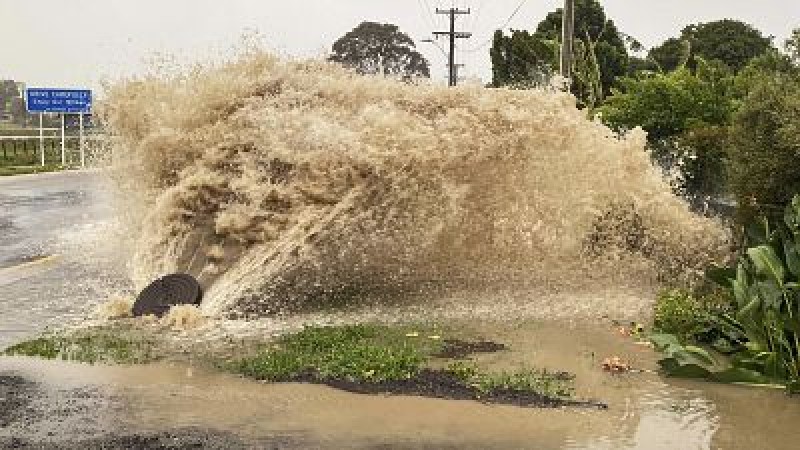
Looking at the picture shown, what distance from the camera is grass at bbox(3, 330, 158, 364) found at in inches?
366

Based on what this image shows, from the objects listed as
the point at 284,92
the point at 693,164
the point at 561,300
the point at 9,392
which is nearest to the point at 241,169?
the point at 284,92

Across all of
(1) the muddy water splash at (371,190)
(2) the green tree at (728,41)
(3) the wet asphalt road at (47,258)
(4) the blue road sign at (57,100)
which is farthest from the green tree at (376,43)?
(1) the muddy water splash at (371,190)

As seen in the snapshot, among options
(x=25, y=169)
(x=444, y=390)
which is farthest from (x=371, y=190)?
(x=25, y=169)

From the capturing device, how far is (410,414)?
7.67 metres

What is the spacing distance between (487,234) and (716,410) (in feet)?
18.2

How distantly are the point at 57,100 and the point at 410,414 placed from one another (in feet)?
145

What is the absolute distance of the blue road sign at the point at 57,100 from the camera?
47.3 m

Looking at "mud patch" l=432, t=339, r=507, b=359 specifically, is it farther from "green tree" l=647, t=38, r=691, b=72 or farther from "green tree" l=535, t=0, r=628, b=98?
"green tree" l=647, t=38, r=691, b=72

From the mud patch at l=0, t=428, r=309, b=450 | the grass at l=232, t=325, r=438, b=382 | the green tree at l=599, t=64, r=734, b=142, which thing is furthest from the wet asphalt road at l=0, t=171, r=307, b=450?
the green tree at l=599, t=64, r=734, b=142

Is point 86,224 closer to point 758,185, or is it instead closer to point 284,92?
point 284,92

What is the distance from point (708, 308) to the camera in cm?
1037

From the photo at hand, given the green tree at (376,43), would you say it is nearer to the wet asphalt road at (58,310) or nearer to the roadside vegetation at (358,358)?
the wet asphalt road at (58,310)

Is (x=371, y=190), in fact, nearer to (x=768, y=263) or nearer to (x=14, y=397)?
(x=768, y=263)

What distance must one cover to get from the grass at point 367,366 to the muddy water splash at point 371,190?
2.10 metres
